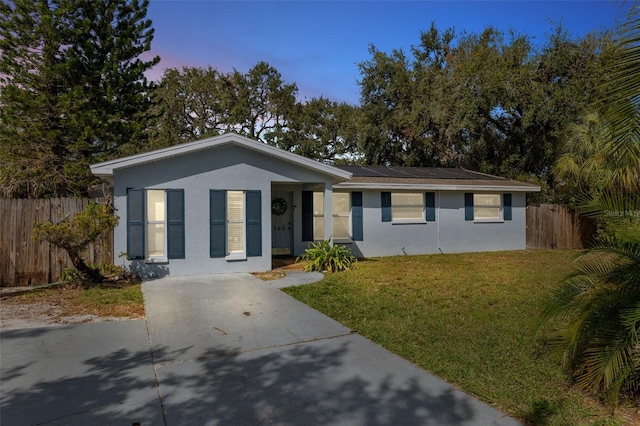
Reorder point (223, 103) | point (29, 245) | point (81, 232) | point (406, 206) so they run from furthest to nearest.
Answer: point (223, 103) < point (406, 206) < point (29, 245) < point (81, 232)

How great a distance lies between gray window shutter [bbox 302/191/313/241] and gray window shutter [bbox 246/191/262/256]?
2.87 m

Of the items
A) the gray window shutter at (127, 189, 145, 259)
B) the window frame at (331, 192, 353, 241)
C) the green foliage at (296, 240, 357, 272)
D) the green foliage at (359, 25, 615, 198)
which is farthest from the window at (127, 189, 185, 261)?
the green foliage at (359, 25, 615, 198)

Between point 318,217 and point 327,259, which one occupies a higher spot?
point 318,217

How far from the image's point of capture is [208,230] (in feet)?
31.1

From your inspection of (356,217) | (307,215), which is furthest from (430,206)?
(307,215)

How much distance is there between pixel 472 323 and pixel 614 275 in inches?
92.9

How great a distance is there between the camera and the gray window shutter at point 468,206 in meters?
14.4

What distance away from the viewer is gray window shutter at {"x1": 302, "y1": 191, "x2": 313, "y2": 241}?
1262 centimetres

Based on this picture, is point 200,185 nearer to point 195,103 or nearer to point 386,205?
point 386,205

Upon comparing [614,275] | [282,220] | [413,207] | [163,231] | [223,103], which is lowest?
[614,275]

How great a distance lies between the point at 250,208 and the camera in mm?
9844

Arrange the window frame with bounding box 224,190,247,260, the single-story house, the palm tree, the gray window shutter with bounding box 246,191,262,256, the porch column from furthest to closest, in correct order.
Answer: the porch column → the gray window shutter with bounding box 246,191,262,256 → the window frame with bounding box 224,190,247,260 → the single-story house → the palm tree

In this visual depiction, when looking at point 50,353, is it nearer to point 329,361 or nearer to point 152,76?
point 329,361

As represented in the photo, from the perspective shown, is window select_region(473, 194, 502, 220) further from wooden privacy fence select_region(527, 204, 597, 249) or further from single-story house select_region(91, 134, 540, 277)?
wooden privacy fence select_region(527, 204, 597, 249)
